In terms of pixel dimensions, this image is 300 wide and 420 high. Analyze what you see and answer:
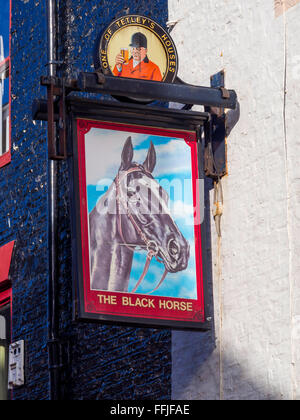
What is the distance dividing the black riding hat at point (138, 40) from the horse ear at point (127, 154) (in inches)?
30.2

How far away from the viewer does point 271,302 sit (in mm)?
8633

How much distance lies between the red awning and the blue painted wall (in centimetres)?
9

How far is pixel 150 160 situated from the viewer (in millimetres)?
9039

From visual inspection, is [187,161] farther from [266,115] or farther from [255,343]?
[255,343]

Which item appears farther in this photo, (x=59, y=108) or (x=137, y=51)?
(x=137, y=51)

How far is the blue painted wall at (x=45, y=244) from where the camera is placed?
1020 cm

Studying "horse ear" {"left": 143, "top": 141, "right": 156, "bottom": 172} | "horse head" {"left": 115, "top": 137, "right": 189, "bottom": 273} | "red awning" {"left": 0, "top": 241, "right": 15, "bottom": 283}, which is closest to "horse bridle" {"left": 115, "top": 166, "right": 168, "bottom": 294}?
"horse head" {"left": 115, "top": 137, "right": 189, "bottom": 273}

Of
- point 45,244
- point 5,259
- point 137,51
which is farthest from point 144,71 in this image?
point 5,259

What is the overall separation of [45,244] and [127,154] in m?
2.78

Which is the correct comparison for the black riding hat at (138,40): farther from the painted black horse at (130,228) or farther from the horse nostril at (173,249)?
the horse nostril at (173,249)

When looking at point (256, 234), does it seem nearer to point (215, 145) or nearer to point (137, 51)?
point (215, 145)

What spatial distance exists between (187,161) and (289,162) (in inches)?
32.6
